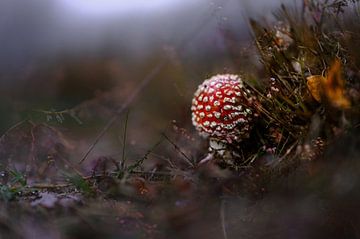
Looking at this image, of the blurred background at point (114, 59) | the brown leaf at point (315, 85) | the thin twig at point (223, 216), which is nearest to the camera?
the thin twig at point (223, 216)

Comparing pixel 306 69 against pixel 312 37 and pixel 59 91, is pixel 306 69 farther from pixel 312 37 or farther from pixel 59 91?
pixel 59 91

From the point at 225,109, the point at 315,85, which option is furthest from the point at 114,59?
the point at 315,85

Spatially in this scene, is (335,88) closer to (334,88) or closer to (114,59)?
(334,88)

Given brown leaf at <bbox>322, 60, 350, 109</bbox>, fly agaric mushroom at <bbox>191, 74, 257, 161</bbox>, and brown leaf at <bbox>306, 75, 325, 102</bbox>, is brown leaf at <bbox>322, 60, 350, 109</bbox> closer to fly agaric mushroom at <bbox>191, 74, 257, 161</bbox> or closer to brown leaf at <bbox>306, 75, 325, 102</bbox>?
brown leaf at <bbox>306, 75, 325, 102</bbox>

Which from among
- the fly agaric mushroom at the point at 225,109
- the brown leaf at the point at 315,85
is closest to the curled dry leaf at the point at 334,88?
the brown leaf at the point at 315,85

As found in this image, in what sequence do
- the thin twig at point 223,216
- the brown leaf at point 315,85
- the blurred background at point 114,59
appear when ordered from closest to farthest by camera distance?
the thin twig at point 223,216
the brown leaf at point 315,85
the blurred background at point 114,59

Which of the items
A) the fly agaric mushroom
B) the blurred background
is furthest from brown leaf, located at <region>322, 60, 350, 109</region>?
the blurred background

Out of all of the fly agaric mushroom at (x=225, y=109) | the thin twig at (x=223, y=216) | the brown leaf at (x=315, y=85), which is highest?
the brown leaf at (x=315, y=85)

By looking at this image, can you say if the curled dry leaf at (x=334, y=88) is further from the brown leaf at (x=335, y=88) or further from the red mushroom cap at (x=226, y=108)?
the red mushroom cap at (x=226, y=108)
